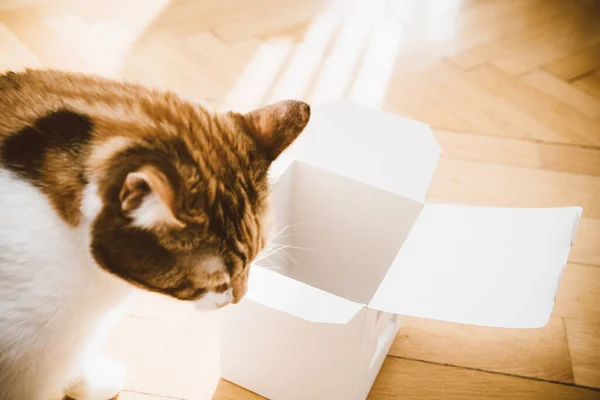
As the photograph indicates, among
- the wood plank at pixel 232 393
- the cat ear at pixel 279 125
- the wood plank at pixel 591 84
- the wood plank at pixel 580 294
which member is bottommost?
the wood plank at pixel 591 84

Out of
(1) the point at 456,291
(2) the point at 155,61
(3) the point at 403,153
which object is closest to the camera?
(1) the point at 456,291

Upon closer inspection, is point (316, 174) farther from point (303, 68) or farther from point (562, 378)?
point (303, 68)

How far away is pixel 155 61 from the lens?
151 cm

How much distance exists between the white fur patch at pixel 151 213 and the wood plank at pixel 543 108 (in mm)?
1131

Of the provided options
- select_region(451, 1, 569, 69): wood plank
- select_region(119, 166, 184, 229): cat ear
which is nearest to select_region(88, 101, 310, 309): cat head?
select_region(119, 166, 184, 229): cat ear

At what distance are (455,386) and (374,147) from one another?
42 centimetres

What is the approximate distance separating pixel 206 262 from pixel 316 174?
1.27ft

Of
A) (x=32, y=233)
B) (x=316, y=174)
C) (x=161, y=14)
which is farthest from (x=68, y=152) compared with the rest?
(x=161, y=14)

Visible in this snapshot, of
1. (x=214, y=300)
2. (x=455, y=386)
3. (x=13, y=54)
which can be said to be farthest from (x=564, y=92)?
(x=13, y=54)

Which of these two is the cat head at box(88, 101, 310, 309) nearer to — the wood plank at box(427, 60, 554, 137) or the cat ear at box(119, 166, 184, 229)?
the cat ear at box(119, 166, 184, 229)

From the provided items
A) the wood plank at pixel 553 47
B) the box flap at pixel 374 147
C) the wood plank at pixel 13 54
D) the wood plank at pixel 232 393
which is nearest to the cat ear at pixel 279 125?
the box flap at pixel 374 147

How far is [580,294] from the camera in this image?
1.05m

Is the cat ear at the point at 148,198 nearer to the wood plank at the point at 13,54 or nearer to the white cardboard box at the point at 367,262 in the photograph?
the white cardboard box at the point at 367,262

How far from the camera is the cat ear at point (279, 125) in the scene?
0.63m
